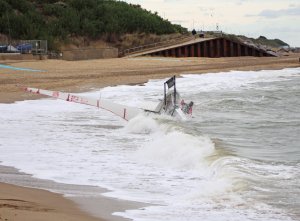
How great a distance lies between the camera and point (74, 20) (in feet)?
193

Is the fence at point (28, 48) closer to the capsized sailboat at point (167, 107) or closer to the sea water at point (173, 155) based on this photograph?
the sea water at point (173, 155)

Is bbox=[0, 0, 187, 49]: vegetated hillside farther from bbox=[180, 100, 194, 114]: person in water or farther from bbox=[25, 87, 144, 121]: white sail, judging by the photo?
bbox=[180, 100, 194, 114]: person in water

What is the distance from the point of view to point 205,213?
7.37m

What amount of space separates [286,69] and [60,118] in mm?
27416

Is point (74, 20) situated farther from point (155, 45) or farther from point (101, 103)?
point (101, 103)

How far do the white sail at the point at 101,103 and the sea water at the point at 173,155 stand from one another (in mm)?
262

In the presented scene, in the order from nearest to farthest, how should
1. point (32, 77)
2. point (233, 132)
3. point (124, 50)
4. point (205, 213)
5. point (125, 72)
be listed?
point (205, 213)
point (233, 132)
point (32, 77)
point (125, 72)
point (124, 50)

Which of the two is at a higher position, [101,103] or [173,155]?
[101,103]

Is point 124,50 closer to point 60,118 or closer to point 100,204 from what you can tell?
point 60,118

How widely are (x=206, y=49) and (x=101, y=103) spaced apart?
36.0m

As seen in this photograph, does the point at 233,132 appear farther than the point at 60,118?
No

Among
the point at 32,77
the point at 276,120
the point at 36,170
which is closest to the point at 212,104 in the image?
the point at 276,120

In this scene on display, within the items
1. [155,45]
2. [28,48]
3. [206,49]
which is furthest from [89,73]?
[155,45]

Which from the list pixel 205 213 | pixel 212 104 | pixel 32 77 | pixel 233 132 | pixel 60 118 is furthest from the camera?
pixel 32 77
